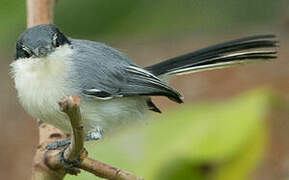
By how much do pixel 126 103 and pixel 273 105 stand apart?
43 centimetres

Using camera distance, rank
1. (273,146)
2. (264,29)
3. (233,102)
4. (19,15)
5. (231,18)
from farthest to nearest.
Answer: (264,29) → (273,146) → (231,18) → (19,15) → (233,102)

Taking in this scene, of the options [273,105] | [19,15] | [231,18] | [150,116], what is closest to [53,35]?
[19,15]

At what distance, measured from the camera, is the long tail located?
7.51 ft

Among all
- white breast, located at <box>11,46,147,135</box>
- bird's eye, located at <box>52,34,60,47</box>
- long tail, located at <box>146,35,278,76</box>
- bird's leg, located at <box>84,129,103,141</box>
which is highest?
bird's eye, located at <box>52,34,60,47</box>

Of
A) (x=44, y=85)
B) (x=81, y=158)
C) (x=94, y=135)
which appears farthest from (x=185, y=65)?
(x=81, y=158)

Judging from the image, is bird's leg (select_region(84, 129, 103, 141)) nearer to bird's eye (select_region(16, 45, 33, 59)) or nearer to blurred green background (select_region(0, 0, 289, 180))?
A: blurred green background (select_region(0, 0, 289, 180))

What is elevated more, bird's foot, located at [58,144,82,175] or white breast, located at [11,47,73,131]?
white breast, located at [11,47,73,131]

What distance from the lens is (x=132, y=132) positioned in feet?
6.83

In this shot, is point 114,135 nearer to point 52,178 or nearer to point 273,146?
point 52,178

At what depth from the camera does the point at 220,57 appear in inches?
92.9

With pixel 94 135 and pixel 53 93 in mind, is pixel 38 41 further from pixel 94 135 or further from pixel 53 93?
pixel 94 135

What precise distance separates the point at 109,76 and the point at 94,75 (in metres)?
0.05

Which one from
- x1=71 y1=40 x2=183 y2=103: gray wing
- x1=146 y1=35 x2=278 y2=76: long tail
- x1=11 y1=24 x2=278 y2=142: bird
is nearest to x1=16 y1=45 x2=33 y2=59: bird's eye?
x1=11 y1=24 x2=278 y2=142: bird

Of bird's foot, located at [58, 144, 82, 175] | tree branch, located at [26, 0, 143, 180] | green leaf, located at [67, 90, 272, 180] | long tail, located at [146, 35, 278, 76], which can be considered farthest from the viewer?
long tail, located at [146, 35, 278, 76]
